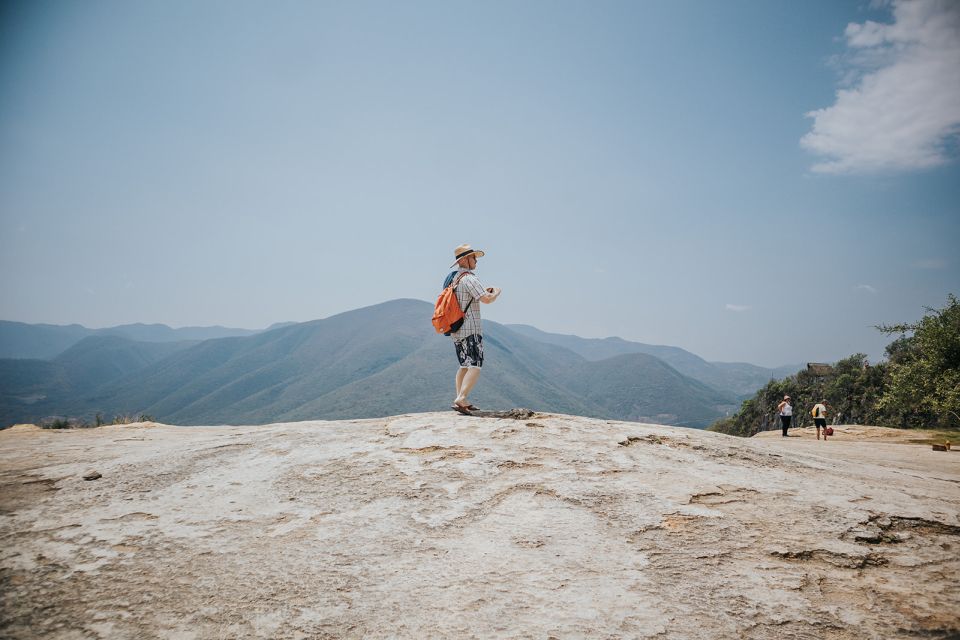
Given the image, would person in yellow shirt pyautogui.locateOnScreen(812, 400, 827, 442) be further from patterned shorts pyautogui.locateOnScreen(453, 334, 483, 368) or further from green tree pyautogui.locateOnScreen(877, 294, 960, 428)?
patterned shorts pyautogui.locateOnScreen(453, 334, 483, 368)

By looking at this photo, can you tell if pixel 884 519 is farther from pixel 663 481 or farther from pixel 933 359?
pixel 933 359

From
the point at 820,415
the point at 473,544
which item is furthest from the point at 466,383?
the point at 820,415

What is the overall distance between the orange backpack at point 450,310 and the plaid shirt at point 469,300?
58 mm

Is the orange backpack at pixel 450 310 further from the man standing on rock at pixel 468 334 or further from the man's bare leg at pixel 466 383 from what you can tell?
the man's bare leg at pixel 466 383

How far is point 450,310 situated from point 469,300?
0.34 metres

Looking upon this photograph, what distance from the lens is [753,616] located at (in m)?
2.36

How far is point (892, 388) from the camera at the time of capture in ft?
76.3

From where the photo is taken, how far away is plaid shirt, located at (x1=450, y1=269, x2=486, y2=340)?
21.2 feet

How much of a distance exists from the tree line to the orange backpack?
81.1 ft

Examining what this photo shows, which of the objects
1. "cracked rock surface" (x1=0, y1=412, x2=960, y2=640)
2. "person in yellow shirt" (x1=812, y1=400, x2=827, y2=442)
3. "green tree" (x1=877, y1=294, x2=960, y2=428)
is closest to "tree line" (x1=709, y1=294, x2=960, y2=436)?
"green tree" (x1=877, y1=294, x2=960, y2=428)

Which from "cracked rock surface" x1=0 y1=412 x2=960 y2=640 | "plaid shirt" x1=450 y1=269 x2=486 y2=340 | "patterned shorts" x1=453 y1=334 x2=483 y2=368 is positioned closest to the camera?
"cracked rock surface" x1=0 y1=412 x2=960 y2=640

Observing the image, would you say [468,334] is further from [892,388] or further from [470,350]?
[892,388]

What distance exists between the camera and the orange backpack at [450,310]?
21.4 feet

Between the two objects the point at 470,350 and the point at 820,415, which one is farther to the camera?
the point at 820,415
